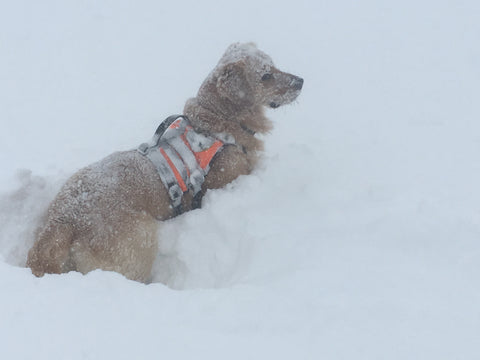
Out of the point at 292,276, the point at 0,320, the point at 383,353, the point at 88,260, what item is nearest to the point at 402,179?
the point at 292,276

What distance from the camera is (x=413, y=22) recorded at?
A: 654cm

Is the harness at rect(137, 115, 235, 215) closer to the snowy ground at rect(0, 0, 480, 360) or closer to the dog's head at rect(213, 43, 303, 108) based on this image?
the snowy ground at rect(0, 0, 480, 360)

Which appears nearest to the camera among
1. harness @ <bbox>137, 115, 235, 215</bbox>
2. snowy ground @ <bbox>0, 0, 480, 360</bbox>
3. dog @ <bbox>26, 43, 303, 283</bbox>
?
snowy ground @ <bbox>0, 0, 480, 360</bbox>

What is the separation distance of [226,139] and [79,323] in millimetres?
2163

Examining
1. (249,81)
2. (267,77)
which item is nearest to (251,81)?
(249,81)

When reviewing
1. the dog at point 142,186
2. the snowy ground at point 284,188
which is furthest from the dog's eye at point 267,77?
the snowy ground at point 284,188

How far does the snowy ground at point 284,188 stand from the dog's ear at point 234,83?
687 millimetres

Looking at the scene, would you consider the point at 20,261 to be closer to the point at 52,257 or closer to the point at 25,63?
the point at 52,257

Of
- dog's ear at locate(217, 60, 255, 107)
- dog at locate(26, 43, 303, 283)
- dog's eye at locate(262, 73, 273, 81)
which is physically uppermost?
dog's eye at locate(262, 73, 273, 81)

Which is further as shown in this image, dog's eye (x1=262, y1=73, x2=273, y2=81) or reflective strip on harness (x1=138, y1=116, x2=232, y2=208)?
dog's eye (x1=262, y1=73, x2=273, y2=81)

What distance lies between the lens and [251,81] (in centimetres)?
398

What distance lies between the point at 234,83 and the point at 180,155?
34.7 inches

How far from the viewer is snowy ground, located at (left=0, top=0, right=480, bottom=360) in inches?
87.1

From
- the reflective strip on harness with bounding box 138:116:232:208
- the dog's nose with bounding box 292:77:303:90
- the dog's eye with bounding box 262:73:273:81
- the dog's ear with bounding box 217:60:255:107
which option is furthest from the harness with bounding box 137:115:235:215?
the dog's nose with bounding box 292:77:303:90
